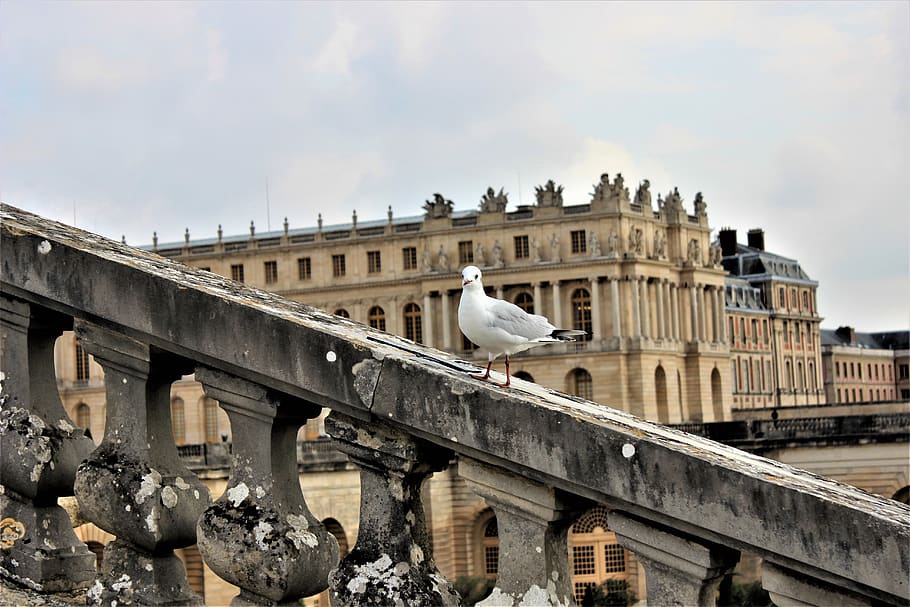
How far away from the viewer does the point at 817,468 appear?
46.1m

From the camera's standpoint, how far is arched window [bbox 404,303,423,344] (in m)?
80.0

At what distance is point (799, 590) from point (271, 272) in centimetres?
8148

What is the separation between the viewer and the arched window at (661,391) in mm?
78875

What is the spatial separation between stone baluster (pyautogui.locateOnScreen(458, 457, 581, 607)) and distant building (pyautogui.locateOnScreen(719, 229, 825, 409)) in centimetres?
10540

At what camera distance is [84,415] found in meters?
81.9

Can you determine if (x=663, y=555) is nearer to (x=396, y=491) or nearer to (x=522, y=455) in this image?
(x=522, y=455)

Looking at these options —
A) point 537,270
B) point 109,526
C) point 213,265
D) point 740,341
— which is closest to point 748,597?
point 109,526

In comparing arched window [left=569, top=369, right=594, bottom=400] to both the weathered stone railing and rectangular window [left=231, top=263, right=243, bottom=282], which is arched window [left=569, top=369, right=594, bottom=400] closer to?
rectangular window [left=231, top=263, right=243, bottom=282]

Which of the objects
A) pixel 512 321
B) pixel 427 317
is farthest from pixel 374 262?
pixel 512 321

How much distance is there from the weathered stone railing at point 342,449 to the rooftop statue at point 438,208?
249ft

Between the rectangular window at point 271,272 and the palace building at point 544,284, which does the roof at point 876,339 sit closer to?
the palace building at point 544,284

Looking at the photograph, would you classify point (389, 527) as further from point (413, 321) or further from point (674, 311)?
point (674, 311)

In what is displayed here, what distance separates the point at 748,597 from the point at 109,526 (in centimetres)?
3135

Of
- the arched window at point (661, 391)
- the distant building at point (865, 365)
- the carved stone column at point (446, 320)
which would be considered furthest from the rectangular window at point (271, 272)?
the distant building at point (865, 365)
